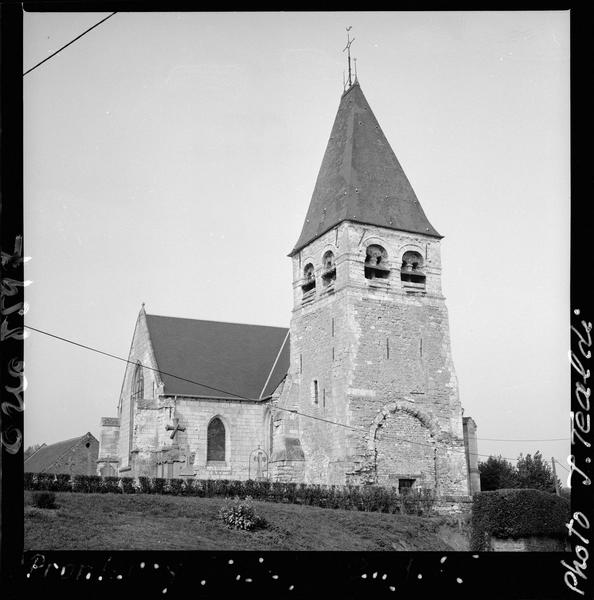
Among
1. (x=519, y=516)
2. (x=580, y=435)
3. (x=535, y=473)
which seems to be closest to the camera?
(x=580, y=435)

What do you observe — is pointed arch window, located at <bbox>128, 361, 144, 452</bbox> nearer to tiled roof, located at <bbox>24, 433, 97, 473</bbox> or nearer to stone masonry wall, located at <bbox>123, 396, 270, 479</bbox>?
stone masonry wall, located at <bbox>123, 396, 270, 479</bbox>

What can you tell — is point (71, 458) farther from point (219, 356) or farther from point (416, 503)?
point (416, 503)

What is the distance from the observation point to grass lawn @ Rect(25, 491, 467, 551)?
1480 cm

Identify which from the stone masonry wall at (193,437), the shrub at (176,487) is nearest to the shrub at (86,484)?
the shrub at (176,487)

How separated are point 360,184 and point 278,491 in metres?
12.4

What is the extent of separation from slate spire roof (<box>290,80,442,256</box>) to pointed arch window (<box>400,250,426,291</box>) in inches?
40.4

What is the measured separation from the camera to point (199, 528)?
56.4 feet

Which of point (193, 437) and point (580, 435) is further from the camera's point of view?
point (193, 437)

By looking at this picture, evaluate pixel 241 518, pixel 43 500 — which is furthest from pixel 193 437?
pixel 241 518

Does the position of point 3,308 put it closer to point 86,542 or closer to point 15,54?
point 15,54

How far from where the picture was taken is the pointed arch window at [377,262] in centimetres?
2877

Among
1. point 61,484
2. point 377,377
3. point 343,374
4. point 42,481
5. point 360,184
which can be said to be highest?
point 360,184
